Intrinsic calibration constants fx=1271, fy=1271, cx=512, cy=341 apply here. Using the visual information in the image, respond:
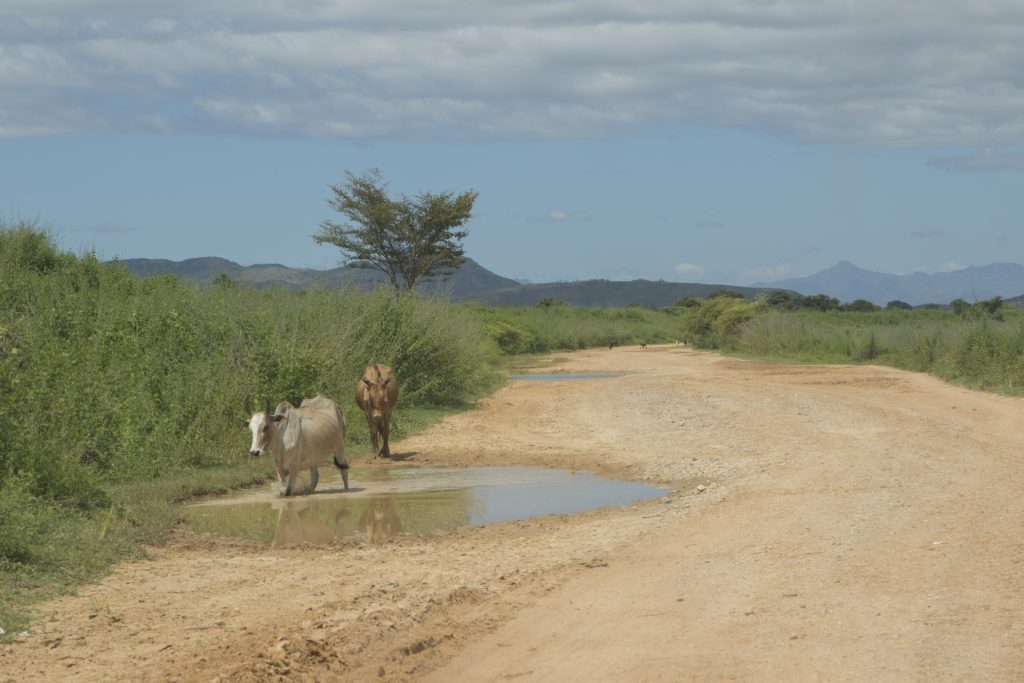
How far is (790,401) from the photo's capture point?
954 inches

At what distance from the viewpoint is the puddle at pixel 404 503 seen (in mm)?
12055

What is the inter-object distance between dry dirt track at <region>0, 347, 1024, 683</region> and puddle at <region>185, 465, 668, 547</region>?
66 centimetres

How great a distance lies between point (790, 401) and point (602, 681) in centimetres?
1832

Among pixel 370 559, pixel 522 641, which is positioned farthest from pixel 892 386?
pixel 522 641

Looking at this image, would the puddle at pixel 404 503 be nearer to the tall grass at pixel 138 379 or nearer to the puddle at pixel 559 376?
the tall grass at pixel 138 379

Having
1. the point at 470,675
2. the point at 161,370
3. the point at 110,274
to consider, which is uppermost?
the point at 110,274

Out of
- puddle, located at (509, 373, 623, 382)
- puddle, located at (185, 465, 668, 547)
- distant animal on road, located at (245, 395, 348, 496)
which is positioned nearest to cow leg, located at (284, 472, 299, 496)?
distant animal on road, located at (245, 395, 348, 496)

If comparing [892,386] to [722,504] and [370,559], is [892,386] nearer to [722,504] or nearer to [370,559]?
[722,504]

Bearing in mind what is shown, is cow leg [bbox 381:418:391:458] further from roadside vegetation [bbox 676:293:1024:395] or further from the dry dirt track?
roadside vegetation [bbox 676:293:1024:395]

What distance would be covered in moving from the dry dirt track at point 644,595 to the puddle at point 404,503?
2.17 ft

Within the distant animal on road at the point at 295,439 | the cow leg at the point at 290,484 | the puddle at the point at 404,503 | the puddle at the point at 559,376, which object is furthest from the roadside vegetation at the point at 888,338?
the cow leg at the point at 290,484

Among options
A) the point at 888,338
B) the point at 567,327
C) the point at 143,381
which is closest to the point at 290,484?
the point at 143,381

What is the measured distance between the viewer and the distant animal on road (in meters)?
13.7

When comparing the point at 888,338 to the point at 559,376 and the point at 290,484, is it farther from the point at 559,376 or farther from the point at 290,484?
the point at 290,484
